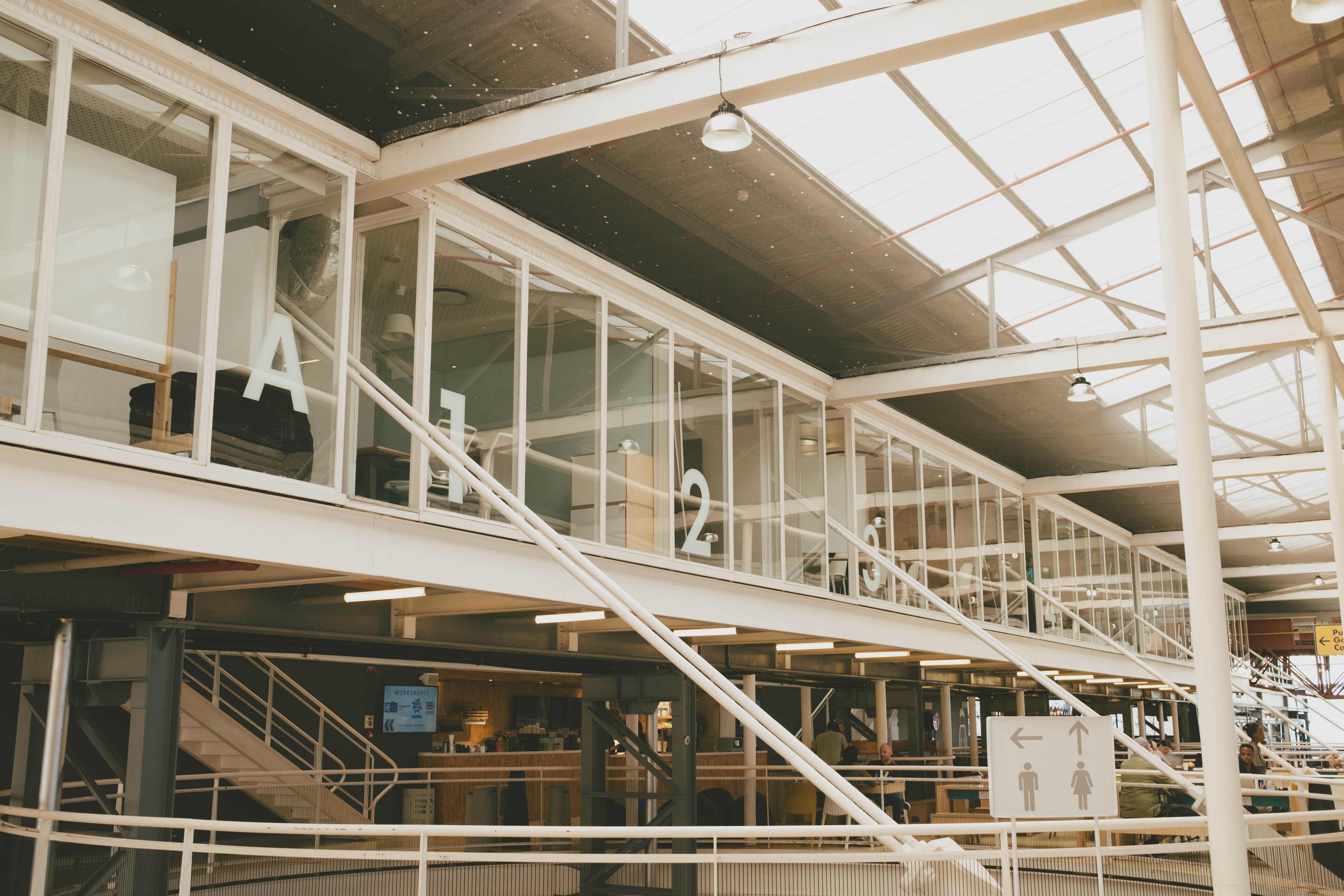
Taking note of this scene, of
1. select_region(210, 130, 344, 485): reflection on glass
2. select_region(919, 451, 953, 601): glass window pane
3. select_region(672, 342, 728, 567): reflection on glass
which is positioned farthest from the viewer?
select_region(919, 451, 953, 601): glass window pane

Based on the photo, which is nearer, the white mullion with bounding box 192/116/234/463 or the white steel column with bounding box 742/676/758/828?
the white mullion with bounding box 192/116/234/463

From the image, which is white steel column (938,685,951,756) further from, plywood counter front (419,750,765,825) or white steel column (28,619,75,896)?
white steel column (28,619,75,896)

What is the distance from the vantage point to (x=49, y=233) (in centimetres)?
652

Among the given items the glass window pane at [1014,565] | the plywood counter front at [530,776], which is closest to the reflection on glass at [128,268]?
the plywood counter front at [530,776]

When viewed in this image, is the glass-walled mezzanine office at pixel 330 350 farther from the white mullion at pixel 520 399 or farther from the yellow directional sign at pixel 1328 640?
the yellow directional sign at pixel 1328 640

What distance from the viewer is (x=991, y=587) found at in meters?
19.4

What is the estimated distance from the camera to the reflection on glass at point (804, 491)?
1358cm

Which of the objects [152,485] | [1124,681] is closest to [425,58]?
[152,485]

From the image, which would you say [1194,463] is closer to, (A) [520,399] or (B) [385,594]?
(A) [520,399]

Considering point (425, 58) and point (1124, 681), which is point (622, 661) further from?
point (1124, 681)

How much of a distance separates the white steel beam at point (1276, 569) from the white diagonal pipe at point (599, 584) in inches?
1274

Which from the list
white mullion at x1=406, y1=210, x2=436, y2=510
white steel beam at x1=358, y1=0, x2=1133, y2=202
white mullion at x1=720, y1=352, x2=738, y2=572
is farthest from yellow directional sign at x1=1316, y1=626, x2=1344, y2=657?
white steel beam at x1=358, y1=0, x2=1133, y2=202

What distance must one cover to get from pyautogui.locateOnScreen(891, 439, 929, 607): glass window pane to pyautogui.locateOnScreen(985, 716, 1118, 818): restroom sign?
9798 mm

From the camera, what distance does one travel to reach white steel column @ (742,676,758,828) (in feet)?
53.1
